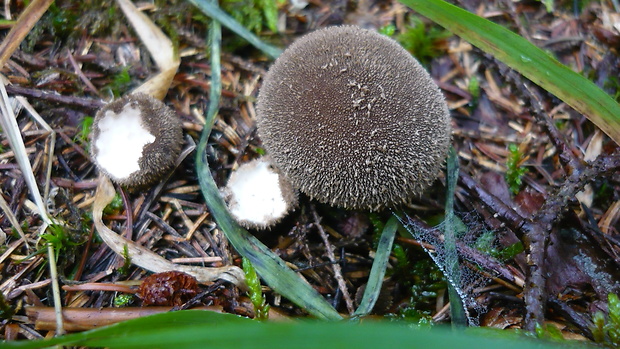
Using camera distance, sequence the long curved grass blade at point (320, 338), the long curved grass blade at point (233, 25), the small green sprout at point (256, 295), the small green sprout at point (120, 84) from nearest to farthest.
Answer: the long curved grass blade at point (320, 338)
the small green sprout at point (256, 295)
the small green sprout at point (120, 84)
the long curved grass blade at point (233, 25)

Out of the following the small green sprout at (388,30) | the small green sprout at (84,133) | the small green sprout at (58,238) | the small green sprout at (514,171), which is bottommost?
the small green sprout at (58,238)

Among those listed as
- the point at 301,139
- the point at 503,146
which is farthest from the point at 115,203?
the point at 503,146

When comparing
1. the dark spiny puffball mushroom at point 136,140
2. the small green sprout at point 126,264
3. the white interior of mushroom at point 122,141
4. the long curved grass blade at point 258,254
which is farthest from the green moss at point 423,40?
the small green sprout at point 126,264

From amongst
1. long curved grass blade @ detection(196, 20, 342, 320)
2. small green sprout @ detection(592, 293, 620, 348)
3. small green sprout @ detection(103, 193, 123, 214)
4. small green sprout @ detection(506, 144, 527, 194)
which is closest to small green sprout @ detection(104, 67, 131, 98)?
long curved grass blade @ detection(196, 20, 342, 320)

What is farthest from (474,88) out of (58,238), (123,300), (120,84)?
(58,238)

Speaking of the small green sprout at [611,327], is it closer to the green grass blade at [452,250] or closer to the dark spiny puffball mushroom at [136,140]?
the green grass blade at [452,250]

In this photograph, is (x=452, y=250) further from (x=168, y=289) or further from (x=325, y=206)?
(x=168, y=289)
